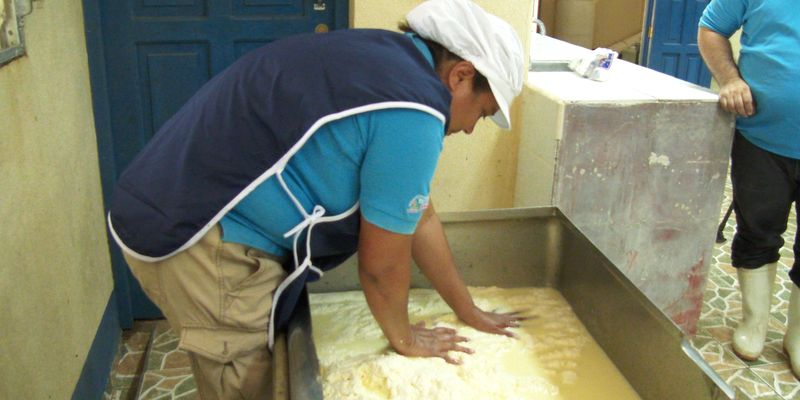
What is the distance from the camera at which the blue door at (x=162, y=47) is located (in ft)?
7.82

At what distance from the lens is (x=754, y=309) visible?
249 cm

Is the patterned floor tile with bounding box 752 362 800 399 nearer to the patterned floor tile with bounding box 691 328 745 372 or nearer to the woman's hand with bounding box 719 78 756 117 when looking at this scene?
the patterned floor tile with bounding box 691 328 745 372

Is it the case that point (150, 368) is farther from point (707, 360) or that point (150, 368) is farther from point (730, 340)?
point (730, 340)

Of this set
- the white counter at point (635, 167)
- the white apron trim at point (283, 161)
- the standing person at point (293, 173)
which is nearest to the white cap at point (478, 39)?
the standing person at point (293, 173)

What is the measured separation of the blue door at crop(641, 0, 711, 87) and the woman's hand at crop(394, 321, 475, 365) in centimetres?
469

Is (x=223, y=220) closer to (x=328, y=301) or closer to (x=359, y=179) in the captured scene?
(x=359, y=179)

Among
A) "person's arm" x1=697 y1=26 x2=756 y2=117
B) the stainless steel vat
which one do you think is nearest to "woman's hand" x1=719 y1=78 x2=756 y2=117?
"person's arm" x1=697 y1=26 x2=756 y2=117

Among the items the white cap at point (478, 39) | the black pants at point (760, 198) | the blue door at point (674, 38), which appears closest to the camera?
the white cap at point (478, 39)

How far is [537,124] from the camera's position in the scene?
2252 millimetres

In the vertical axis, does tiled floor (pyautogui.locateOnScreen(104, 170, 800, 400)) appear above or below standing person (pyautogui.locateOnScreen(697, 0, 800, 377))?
below

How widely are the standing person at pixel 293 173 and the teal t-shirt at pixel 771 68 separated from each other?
4.54 ft

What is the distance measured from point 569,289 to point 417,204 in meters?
0.81

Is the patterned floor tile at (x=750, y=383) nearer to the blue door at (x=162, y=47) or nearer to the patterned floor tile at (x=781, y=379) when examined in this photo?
the patterned floor tile at (x=781, y=379)

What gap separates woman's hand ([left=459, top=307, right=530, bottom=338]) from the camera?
5.08ft
